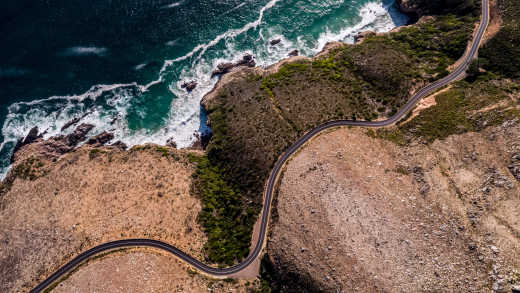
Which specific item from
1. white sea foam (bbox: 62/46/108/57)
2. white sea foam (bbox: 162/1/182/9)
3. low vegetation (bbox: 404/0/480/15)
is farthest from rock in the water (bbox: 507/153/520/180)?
white sea foam (bbox: 62/46/108/57)

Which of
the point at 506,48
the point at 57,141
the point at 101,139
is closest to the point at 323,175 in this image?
the point at 506,48

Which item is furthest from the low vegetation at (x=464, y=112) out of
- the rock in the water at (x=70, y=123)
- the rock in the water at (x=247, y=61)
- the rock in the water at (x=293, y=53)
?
the rock in the water at (x=70, y=123)

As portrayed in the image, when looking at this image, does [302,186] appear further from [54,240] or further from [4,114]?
[4,114]

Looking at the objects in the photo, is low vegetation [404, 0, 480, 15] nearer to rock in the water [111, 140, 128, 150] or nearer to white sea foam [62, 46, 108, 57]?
white sea foam [62, 46, 108, 57]

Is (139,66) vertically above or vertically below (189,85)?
above

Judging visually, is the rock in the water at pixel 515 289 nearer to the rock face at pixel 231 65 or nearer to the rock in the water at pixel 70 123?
the rock face at pixel 231 65

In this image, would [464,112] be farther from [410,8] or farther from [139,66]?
[139,66]
